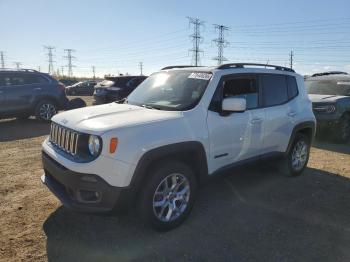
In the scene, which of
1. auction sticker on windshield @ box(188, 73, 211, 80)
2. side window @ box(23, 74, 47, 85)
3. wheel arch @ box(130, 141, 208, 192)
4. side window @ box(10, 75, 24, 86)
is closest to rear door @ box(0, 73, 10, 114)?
side window @ box(10, 75, 24, 86)

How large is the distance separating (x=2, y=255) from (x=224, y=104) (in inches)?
111

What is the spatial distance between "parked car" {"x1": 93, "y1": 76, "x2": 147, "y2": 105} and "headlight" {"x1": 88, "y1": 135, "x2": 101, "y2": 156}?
9.46m

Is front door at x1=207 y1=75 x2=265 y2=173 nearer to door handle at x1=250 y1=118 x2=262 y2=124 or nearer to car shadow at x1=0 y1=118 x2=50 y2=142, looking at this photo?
door handle at x1=250 y1=118 x2=262 y2=124

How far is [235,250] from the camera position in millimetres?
3695

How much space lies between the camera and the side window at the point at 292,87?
590cm

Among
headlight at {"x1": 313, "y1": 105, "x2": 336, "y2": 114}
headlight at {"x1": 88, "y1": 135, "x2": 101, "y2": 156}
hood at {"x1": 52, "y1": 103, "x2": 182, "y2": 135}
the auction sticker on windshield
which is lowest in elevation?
headlight at {"x1": 88, "y1": 135, "x2": 101, "y2": 156}

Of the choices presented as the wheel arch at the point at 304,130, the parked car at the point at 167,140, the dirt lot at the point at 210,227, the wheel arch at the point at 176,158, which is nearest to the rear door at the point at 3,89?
the dirt lot at the point at 210,227

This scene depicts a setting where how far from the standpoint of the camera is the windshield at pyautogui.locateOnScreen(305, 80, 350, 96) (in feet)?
33.8

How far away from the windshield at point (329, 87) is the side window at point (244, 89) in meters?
6.24

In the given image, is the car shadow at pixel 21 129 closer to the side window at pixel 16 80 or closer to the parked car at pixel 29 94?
the parked car at pixel 29 94

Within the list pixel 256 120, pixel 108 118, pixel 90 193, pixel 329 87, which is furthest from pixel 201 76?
pixel 329 87

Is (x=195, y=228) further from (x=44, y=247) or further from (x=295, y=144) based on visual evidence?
(x=295, y=144)

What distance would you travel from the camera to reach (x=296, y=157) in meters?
6.19

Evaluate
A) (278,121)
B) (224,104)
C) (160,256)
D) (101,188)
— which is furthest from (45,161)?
(278,121)
